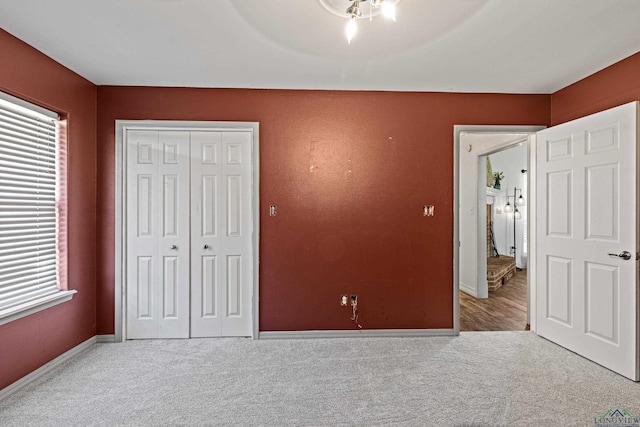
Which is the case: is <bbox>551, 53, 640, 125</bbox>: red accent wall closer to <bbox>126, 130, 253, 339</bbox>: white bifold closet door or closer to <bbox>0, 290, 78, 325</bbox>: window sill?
<bbox>126, 130, 253, 339</bbox>: white bifold closet door

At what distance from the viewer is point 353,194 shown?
3297 millimetres

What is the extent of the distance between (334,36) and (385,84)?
1.02 m

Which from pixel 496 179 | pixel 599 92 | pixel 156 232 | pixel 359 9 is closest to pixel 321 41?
pixel 359 9

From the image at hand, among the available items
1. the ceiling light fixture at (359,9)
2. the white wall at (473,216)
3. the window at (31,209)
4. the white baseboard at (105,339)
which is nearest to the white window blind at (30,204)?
the window at (31,209)

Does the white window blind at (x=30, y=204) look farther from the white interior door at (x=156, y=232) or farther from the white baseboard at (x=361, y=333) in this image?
the white baseboard at (x=361, y=333)

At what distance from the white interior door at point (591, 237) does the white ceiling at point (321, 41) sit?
2.09ft

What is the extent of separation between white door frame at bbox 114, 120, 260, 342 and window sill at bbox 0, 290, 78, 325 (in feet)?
1.47

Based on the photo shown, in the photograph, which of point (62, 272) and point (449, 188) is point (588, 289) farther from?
point (62, 272)

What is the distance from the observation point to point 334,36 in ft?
7.48

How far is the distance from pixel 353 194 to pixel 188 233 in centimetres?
171

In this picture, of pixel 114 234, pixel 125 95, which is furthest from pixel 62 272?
pixel 125 95

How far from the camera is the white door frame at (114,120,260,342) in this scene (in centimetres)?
315

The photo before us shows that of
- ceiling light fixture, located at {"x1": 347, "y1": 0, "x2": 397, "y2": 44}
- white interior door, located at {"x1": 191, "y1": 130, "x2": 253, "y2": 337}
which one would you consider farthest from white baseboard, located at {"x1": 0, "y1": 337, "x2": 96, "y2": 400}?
ceiling light fixture, located at {"x1": 347, "y1": 0, "x2": 397, "y2": 44}

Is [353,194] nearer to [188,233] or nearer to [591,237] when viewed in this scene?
[188,233]
